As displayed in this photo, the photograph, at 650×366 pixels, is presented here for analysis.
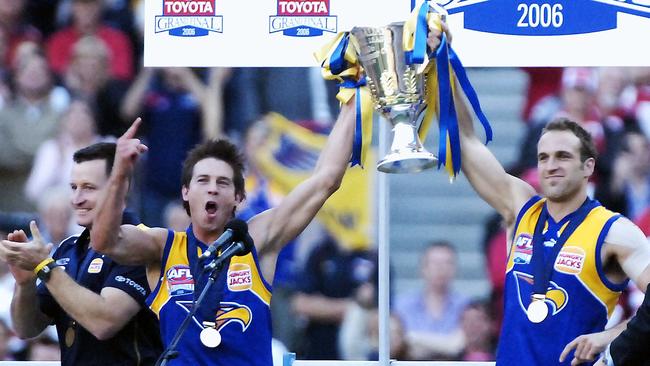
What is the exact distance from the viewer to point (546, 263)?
5.94m

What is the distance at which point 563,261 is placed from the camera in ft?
19.4

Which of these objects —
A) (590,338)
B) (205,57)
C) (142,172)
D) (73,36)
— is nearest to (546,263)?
(590,338)

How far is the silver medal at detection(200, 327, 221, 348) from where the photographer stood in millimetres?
5820

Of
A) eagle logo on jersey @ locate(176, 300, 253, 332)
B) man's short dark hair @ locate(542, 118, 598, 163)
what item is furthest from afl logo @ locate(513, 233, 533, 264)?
eagle logo on jersey @ locate(176, 300, 253, 332)

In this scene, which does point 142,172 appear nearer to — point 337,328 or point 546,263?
point 337,328

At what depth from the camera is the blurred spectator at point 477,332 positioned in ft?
25.9

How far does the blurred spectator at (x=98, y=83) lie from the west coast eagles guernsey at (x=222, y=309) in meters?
2.36

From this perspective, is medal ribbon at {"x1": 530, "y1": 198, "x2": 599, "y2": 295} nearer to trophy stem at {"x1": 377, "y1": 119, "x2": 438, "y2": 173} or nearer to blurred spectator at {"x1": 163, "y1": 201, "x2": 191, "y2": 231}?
trophy stem at {"x1": 377, "y1": 119, "x2": 438, "y2": 173}

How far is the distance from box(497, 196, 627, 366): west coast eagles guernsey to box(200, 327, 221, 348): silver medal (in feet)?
4.15

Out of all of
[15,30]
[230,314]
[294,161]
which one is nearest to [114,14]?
[15,30]

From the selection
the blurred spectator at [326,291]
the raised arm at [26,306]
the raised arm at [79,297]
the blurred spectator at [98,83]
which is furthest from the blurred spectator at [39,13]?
the raised arm at [79,297]

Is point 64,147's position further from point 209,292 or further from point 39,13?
point 209,292

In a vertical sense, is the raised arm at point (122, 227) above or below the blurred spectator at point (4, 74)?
below

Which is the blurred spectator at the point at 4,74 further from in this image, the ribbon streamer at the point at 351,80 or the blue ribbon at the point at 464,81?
the blue ribbon at the point at 464,81
